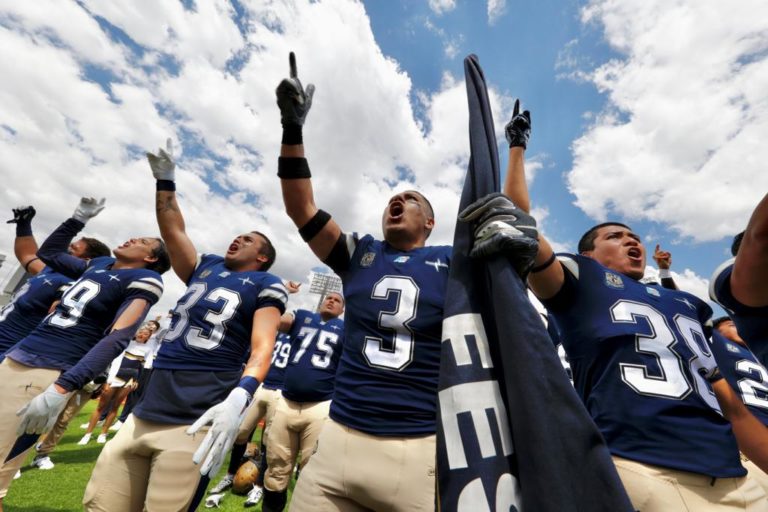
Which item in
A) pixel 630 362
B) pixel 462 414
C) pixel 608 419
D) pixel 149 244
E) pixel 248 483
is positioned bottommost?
pixel 248 483

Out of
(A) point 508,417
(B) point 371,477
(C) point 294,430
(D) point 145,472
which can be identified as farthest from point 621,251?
(C) point 294,430

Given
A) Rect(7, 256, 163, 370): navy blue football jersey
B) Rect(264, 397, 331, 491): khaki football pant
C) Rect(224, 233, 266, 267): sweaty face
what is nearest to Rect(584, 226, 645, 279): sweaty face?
Rect(224, 233, 266, 267): sweaty face

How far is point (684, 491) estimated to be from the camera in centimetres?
169

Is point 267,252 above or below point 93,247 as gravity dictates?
below

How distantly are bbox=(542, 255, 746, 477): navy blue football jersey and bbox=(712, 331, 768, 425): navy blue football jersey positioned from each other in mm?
1858

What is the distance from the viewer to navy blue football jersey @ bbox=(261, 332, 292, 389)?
6954 millimetres

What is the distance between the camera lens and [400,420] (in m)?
1.91

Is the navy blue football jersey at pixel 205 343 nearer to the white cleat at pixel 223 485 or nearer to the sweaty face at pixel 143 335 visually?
the white cleat at pixel 223 485

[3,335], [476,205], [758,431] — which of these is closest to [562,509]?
[476,205]

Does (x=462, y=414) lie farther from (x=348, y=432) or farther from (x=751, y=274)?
(x=751, y=274)

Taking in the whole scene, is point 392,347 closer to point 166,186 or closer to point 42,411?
point 166,186

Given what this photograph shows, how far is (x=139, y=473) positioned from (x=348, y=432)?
1840 mm

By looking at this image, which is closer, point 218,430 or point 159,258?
point 218,430

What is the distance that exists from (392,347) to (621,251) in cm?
190
